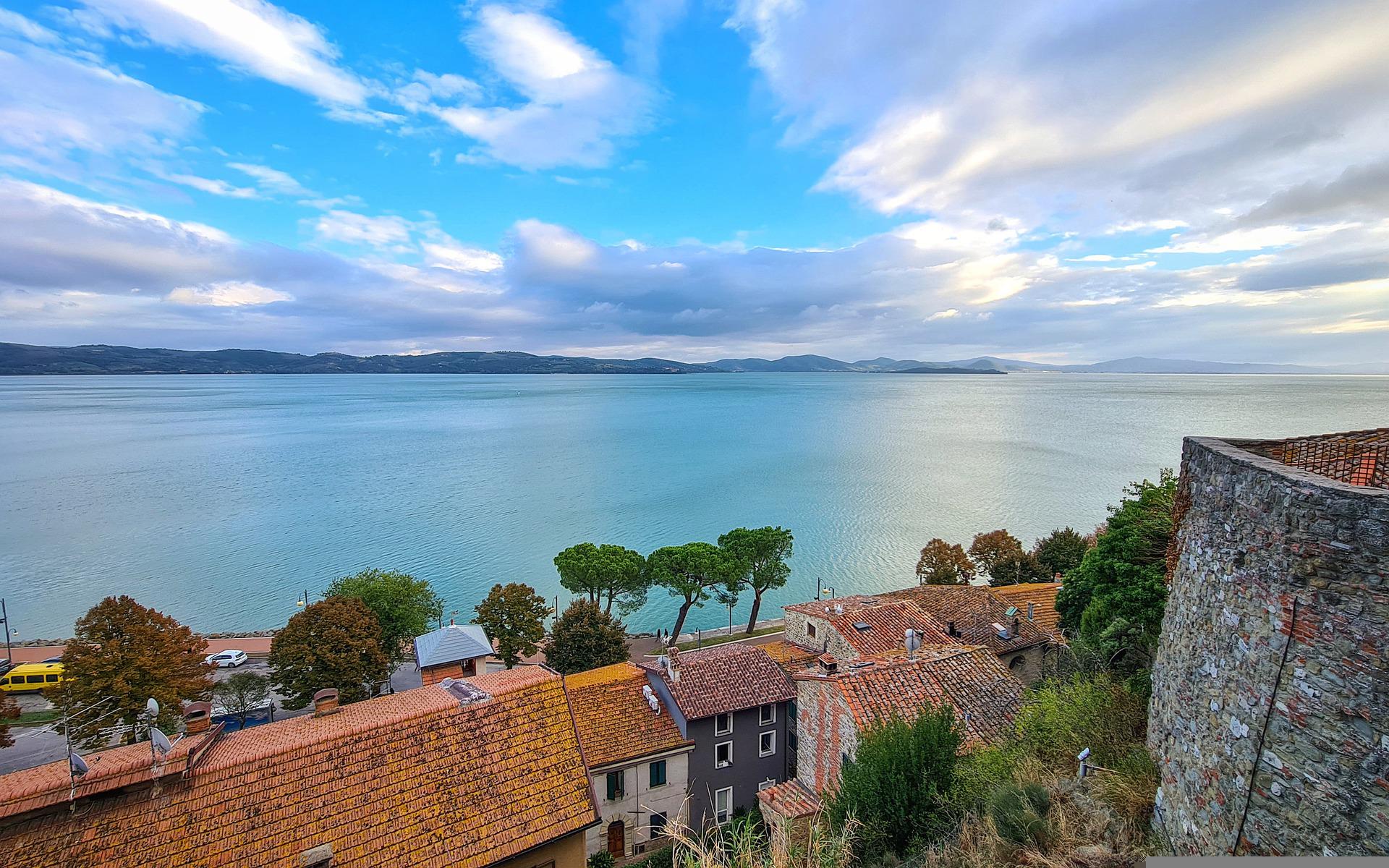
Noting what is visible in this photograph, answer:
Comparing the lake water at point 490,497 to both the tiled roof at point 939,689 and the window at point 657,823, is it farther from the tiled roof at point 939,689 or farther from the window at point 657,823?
the tiled roof at point 939,689

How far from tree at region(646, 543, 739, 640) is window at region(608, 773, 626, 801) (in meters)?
16.1

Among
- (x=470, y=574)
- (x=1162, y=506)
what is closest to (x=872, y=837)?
(x=1162, y=506)

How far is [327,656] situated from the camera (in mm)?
23625

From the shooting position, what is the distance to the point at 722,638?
3447 centimetres

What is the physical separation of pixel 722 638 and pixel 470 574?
21.5 metres

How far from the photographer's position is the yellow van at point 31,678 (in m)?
28.6

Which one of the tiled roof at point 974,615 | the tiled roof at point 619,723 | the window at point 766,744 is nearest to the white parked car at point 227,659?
the tiled roof at point 619,723

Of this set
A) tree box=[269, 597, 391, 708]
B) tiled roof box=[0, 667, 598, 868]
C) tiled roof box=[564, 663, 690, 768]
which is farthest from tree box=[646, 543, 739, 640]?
tiled roof box=[0, 667, 598, 868]

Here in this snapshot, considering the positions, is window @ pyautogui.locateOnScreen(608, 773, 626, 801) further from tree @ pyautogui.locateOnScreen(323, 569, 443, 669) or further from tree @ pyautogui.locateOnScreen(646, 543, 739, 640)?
tree @ pyautogui.locateOnScreen(323, 569, 443, 669)

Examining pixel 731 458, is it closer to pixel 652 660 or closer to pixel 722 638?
pixel 722 638

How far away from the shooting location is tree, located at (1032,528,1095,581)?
36312 millimetres

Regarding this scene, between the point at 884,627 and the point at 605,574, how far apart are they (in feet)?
56.0

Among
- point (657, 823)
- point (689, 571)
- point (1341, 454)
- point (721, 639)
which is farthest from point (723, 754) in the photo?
point (1341, 454)

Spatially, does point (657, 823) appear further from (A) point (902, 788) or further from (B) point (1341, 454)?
(B) point (1341, 454)
